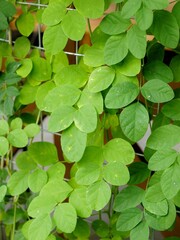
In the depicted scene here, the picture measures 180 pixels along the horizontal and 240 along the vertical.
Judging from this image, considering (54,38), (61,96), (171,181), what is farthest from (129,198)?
(54,38)

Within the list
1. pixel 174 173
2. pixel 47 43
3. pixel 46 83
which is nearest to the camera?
pixel 174 173

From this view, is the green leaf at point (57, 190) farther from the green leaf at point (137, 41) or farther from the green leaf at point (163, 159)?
the green leaf at point (137, 41)

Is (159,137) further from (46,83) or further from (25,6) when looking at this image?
(25,6)

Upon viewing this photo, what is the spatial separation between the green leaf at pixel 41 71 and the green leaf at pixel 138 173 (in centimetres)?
28

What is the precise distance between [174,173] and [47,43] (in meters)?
0.36

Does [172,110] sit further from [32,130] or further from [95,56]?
[32,130]

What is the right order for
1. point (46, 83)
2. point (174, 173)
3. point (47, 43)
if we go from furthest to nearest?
point (46, 83) → point (47, 43) → point (174, 173)

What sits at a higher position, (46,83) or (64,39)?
(64,39)

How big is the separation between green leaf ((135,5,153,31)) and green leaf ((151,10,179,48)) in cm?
7

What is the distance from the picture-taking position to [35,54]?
1099 mm

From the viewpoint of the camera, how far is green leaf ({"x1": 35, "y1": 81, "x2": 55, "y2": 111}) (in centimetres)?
102

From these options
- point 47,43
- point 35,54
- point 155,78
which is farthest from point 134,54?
point 35,54

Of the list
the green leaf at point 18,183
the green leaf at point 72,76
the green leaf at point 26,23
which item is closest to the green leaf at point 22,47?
the green leaf at point 26,23

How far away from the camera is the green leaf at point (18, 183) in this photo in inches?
40.7
